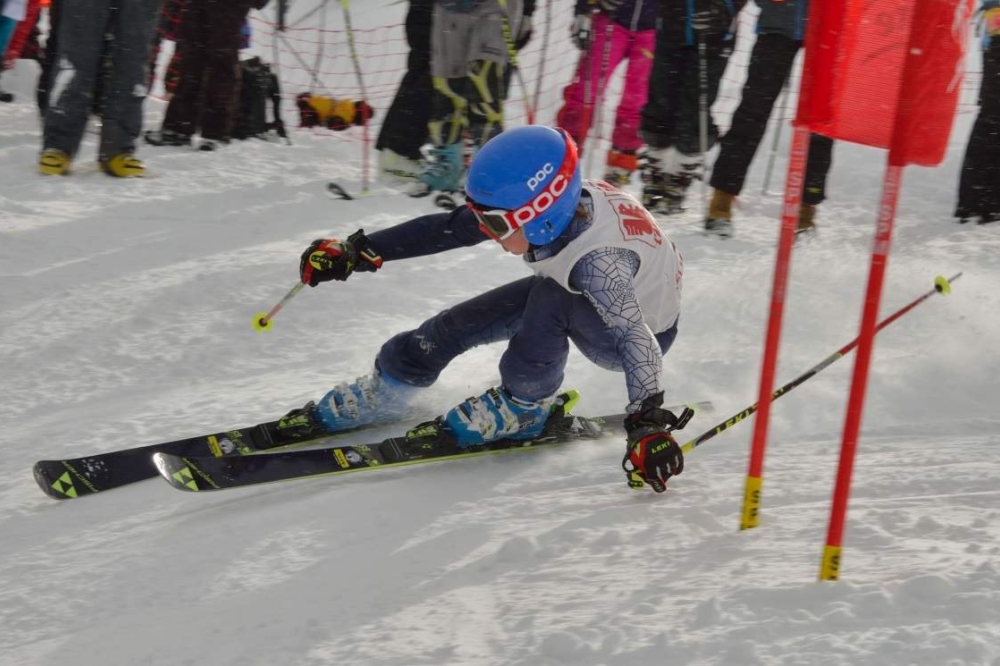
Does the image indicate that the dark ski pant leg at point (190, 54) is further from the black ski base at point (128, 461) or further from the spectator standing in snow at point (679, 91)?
the black ski base at point (128, 461)

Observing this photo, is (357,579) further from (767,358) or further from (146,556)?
(767,358)

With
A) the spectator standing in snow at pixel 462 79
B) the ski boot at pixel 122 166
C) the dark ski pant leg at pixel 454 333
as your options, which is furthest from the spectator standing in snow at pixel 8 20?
the dark ski pant leg at pixel 454 333

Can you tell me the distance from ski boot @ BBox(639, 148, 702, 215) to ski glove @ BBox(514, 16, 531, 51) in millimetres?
1120

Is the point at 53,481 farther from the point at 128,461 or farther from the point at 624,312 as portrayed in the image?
the point at 624,312

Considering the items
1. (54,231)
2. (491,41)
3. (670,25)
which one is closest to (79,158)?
(54,231)

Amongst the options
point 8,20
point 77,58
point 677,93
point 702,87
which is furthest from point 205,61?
point 702,87

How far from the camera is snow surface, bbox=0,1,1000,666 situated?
2396mm

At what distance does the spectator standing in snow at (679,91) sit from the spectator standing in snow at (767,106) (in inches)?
8.1

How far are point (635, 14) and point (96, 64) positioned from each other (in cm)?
322

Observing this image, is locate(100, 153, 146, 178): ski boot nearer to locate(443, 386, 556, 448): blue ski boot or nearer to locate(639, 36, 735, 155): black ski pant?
locate(639, 36, 735, 155): black ski pant

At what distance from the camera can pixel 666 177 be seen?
639cm

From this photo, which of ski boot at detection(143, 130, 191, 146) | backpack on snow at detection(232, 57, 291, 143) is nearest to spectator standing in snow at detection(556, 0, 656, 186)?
backpack on snow at detection(232, 57, 291, 143)

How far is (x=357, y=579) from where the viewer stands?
2742mm

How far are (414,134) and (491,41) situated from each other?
730mm
